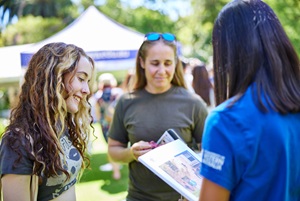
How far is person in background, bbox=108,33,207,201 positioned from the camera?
104 inches

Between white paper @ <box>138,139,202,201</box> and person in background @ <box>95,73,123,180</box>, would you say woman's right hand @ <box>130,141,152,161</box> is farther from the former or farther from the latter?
person in background @ <box>95,73,123,180</box>

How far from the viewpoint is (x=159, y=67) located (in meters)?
2.75

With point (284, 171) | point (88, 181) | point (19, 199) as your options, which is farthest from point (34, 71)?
point (88, 181)

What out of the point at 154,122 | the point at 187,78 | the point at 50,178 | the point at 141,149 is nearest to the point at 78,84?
the point at 50,178

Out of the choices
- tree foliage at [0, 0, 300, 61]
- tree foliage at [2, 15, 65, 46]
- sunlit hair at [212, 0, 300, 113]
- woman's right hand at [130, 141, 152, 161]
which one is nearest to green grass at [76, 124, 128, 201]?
woman's right hand at [130, 141, 152, 161]

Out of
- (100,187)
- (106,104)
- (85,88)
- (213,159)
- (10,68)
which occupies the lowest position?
(100,187)

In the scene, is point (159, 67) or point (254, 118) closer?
point (254, 118)

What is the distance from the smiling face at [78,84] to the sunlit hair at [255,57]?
0.89m

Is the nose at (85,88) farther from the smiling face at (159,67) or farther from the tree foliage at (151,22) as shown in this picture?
the tree foliage at (151,22)

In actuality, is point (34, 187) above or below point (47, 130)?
below

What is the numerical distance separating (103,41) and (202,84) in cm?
288

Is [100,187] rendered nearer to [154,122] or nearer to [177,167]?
[154,122]

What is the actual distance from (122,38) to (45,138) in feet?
21.9

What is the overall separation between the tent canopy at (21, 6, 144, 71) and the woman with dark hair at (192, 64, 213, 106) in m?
2.19
